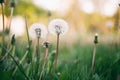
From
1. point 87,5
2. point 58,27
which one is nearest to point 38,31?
point 58,27

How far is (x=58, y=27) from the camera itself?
1.47 meters

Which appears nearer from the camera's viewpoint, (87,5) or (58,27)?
(58,27)

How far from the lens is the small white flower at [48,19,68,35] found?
4.78 feet

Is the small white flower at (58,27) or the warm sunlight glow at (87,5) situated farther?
the warm sunlight glow at (87,5)

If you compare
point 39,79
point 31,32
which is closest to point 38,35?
point 31,32

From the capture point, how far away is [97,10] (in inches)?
374

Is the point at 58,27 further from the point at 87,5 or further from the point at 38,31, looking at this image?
the point at 87,5

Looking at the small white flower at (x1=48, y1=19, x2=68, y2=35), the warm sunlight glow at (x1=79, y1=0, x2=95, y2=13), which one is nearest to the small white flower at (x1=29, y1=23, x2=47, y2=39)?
the small white flower at (x1=48, y1=19, x2=68, y2=35)

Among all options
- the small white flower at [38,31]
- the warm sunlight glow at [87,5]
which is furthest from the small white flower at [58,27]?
the warm sunlight glow at [87,5]

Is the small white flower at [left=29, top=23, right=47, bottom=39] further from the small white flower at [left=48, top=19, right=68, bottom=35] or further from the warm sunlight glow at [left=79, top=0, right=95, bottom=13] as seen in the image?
the warm sunlight glow at [left=79, top=0, right=95, bottom=13]

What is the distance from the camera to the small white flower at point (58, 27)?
1458 mm

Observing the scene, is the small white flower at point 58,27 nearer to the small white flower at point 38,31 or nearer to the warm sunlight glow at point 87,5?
the small white flower at point 38,31

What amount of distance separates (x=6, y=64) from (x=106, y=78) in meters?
0.52

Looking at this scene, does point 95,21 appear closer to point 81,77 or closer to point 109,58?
point 109,58
